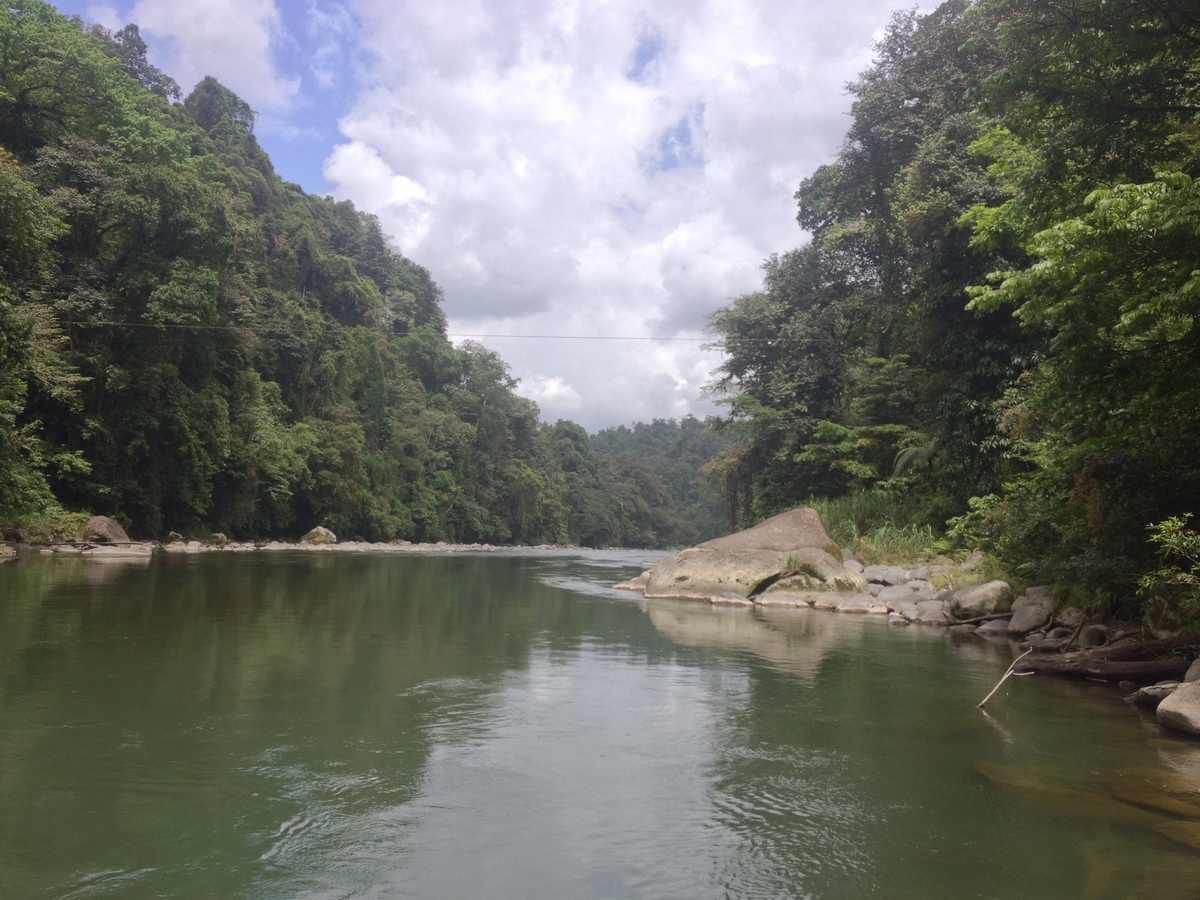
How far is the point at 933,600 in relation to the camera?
14.8 metres

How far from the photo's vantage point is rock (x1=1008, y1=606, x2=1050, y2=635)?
1187cm

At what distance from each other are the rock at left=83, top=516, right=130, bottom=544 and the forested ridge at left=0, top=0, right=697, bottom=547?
668 millimetres

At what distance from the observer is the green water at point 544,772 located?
3.86 m

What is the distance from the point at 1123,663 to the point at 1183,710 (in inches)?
92.3

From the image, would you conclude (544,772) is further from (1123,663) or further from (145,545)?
(145,545)

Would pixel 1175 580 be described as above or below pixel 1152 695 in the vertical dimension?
above

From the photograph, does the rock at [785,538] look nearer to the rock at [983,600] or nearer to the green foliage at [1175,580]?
the rock at [983,600]

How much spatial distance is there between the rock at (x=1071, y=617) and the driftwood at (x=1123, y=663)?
1.45m

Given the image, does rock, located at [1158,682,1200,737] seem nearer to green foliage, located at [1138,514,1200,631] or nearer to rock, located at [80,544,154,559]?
green foliage, located at [1138,514,1200,631]

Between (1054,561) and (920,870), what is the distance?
778cm

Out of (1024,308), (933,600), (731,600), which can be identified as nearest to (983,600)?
(933,600)

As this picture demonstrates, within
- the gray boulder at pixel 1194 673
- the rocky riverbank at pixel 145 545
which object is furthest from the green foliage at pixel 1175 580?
the rocky riverbank at pixel 145 545

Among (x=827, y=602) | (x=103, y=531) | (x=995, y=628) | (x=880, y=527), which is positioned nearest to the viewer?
(x=995, y=628)

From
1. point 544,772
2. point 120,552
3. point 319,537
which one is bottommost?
point 544,772
